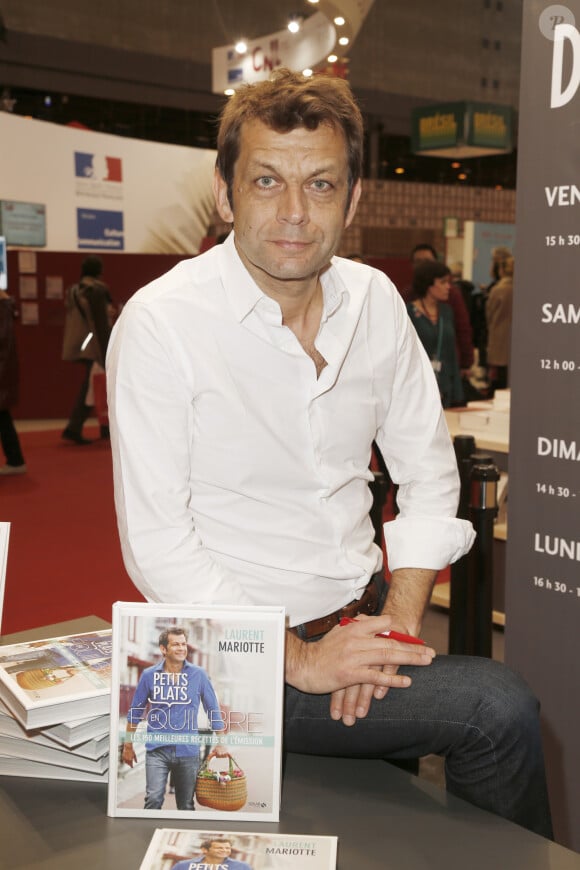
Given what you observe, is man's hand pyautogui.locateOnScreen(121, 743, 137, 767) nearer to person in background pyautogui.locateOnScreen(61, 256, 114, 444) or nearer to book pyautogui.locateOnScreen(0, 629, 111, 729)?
book pyautogui.locateOnScreen(0, 629, 111, 729)

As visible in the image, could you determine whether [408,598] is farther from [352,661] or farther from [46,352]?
[46,352]

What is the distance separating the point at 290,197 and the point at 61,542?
4041 millimetres

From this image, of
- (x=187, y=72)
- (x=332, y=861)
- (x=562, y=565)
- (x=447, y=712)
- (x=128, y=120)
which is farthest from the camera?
(x=128, y=120)

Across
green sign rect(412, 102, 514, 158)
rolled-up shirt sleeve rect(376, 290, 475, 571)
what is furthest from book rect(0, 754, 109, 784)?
green sign rect(412, 102, 514, 158)

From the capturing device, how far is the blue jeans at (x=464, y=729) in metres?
1.42

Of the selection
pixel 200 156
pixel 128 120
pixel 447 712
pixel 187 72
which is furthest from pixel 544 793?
pixel 128 120

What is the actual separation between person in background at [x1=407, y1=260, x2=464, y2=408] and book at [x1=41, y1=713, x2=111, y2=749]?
4.45m

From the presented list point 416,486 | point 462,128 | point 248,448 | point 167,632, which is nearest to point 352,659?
point 167,632

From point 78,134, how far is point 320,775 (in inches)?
377

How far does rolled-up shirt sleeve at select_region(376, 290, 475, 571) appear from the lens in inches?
69.8

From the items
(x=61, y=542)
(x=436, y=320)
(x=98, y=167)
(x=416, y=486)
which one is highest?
(x=98, y=167)

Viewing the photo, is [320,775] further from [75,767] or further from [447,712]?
[75,767]

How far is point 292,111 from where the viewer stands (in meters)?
1.59

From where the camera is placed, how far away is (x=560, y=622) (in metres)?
2.27
